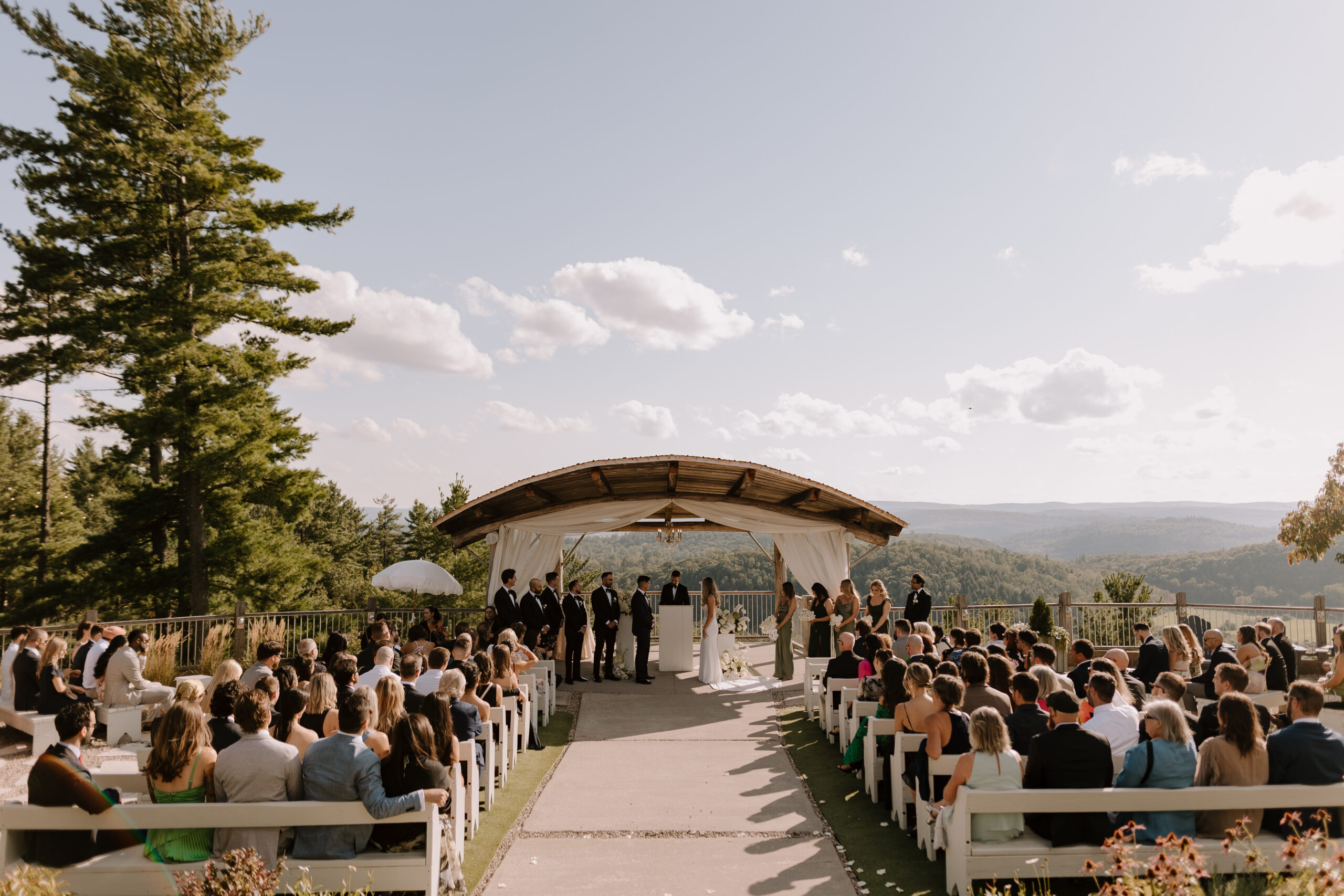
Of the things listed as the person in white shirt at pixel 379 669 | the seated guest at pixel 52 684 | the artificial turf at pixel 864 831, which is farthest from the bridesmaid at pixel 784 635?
the seated guest at pixel 52 684

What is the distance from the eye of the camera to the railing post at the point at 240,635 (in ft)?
42.5

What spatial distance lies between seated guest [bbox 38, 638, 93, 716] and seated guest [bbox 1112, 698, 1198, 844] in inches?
359

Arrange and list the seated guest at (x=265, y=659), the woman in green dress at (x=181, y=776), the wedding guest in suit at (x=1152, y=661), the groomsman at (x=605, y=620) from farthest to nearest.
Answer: the groomsman at (x=605, y=620) < the wedding guest in suit at (x=1152, y=661) < the seated guest at (x=265, y=659) < the woman in green dress at (x=181, y=776)

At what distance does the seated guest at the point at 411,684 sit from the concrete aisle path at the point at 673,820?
4.19ft

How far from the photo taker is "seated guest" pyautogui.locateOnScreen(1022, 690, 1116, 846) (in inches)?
183

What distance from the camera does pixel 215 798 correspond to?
14.9 feet

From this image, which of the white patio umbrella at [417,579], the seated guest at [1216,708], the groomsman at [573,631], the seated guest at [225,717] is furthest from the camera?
the groomsman at [573,631]

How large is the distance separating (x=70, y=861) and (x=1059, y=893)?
562cm

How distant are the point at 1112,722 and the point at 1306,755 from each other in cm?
115

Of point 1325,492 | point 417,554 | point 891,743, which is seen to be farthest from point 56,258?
point 1325,492

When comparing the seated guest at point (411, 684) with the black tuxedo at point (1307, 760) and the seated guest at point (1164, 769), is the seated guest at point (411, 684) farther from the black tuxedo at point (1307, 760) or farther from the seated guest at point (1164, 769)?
the black tuxedo at point (1307, 760)

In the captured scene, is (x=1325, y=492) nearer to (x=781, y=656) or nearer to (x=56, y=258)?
(x=781, y=656)

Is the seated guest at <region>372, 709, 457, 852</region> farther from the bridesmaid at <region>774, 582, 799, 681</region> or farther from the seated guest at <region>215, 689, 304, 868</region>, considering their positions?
the bridesmaid at <region>774, 582, 799, 681</region>

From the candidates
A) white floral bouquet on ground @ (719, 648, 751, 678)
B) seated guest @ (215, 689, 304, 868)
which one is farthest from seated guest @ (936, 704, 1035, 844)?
white floral bouquet on ground @ (719, 648, 751, 678)
